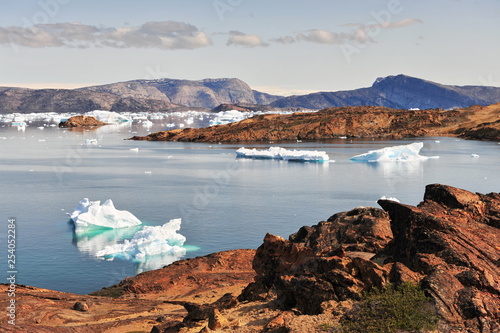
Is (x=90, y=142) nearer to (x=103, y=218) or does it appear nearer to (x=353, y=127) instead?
(x=353, y=127)

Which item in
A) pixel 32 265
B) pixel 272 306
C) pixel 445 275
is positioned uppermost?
pixel 445 275

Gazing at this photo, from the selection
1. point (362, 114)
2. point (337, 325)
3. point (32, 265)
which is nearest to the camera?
point (337, 325)

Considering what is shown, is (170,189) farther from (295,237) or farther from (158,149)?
(158,149)

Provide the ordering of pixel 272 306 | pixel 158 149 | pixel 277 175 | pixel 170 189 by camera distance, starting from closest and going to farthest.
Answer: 1. pixel 272 306
2. pixel 170 189
3. pixel 277 175
4. pixel 158 149

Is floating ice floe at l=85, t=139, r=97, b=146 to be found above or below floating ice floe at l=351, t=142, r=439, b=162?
above

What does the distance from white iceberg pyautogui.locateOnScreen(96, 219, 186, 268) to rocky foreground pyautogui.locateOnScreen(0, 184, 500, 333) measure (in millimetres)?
4927

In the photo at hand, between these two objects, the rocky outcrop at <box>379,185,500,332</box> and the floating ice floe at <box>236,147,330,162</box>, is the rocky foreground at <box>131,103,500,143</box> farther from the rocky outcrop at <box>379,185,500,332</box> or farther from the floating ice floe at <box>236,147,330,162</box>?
the rocky outcrop at <box>379,185,500,332</box>

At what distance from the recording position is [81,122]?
16112 cm

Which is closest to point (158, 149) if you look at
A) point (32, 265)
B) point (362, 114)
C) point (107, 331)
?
point (362, 114)

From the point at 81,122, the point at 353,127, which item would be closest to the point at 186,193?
the point at 353,127

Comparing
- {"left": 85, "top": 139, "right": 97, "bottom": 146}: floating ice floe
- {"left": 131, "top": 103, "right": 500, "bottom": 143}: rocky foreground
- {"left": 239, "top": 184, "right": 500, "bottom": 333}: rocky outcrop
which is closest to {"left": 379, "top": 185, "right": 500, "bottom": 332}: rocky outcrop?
{"left": 239, "top": 184, "right": 500, "bottom": 333}: rocky outcrop

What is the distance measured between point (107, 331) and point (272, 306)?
4.13 meters

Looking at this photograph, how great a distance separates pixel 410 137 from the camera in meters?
107

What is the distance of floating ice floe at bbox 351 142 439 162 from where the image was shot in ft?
196
